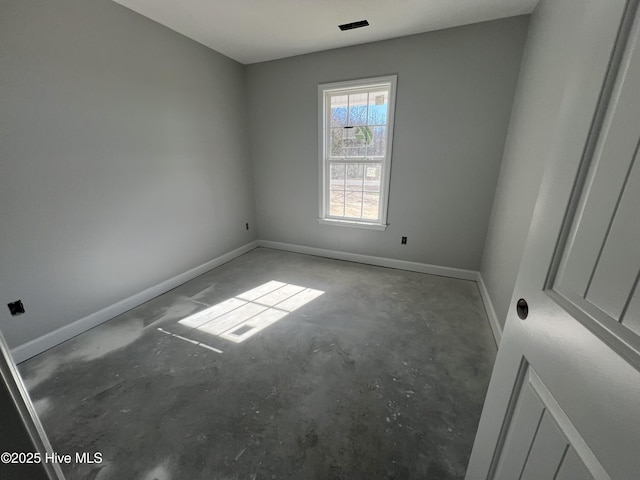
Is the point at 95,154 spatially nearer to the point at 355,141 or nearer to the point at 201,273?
the point at 201,273

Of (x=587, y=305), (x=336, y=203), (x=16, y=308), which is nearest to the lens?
(x=587, y=305)

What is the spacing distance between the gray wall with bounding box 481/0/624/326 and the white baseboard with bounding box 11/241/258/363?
10.1 feet

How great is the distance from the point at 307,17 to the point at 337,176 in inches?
63.9

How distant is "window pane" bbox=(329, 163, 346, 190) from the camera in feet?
11.0

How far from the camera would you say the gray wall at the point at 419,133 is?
246 centimetres

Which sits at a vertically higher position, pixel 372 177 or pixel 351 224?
pixel 372 177

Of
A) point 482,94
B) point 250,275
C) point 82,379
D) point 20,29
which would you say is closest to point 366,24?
point 482,94

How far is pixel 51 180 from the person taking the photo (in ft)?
6.08

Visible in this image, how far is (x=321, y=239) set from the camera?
3.68m

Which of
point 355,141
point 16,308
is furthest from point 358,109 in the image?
point 16,308

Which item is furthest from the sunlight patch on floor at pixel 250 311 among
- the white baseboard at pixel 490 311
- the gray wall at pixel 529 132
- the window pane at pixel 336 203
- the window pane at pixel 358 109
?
the window pane at pixel 358 109

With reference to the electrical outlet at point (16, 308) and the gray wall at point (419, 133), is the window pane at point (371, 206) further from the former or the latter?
the electrical outlet at point (16, 308)

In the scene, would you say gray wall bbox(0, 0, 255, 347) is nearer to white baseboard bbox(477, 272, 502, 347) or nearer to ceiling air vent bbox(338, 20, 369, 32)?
ceiling air vent bbox(338, 20, 369, 32)

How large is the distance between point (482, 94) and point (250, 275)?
3.09 meters
